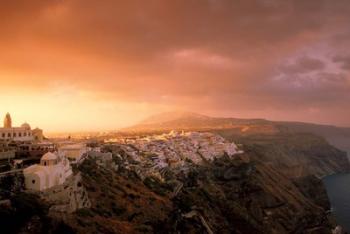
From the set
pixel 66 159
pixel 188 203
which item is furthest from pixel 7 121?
pixel 188 203

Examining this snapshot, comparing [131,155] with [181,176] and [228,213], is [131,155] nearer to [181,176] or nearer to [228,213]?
[181,176]

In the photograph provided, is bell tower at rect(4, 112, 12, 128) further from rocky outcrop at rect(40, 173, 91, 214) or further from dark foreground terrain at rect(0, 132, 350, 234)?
rocky outcrop at rect(40, 173, 91, 214)

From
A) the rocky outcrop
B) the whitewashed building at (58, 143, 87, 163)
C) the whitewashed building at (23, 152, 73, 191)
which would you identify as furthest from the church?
the rocky outcrop

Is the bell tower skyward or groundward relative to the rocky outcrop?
skyward

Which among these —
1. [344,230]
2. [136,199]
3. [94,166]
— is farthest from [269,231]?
[94,166]

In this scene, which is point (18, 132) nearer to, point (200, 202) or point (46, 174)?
point (46, 174)

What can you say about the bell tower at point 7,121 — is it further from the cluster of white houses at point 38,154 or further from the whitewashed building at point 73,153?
the whitewashed building at point 73,153

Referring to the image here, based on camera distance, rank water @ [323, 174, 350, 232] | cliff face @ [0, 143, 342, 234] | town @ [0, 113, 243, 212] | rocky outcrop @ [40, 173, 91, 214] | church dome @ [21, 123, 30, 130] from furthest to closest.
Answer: water @ [323, 174, 350, 232] < church dome @ [21, 123, 30, 130] < cliff face @ [0, 143, 342, 234] < town @ [0, 113, 243, 212] < rocky outcrop @ [40, 173, 91, 214]

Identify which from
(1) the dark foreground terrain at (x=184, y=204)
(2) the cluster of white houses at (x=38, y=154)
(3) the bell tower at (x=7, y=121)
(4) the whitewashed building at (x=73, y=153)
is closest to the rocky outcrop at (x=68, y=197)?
A: (2) the cluster of white houses at (x=38, y=154)
